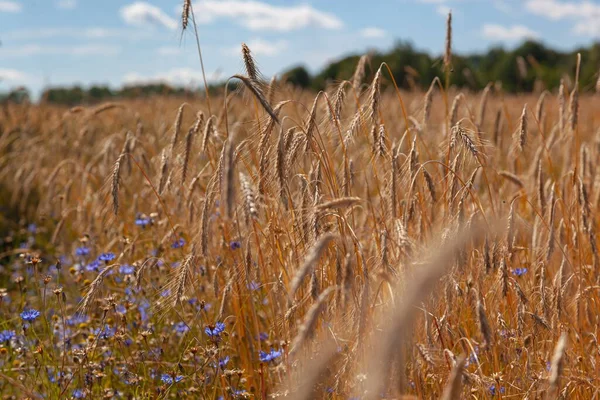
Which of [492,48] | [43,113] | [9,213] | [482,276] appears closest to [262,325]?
[482,276]

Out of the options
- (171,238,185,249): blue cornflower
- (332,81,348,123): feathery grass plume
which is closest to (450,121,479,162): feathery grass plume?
(332,81,348,123): feathery grass plume

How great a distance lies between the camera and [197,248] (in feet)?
9.52

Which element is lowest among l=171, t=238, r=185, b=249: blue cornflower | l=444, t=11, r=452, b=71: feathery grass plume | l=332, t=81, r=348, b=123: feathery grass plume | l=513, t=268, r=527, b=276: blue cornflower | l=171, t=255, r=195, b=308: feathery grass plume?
l=513, t=268, r=527, b=276: blue cornflower

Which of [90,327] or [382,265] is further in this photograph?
[90,327]

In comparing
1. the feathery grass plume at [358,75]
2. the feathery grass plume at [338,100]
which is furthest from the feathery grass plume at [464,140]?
the feathery grass plume at [358,75]

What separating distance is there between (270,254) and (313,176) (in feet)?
1.47

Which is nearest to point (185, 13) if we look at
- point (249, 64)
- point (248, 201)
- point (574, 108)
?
point (249, 64)

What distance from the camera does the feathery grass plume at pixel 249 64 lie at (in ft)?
7.39

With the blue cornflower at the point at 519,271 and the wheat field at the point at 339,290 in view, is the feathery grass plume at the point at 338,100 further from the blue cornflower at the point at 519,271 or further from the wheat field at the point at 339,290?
the blue cornflower at the point at 519,271

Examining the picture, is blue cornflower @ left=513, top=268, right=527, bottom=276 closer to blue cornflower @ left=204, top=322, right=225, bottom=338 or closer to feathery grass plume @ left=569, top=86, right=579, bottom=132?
feathery grass plume @ left=569, top=86, right=579, bottom=132

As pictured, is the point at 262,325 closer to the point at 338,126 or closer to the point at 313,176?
the point at 313,176

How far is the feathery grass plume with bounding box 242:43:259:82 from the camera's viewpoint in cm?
225

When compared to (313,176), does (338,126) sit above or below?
above

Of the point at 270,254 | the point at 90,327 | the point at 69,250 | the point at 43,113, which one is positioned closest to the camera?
the point at 270,254
